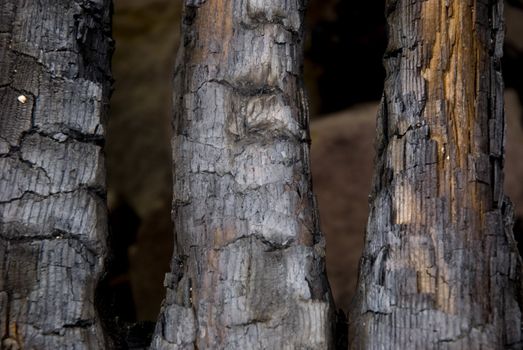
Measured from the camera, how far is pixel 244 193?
0.99 metres

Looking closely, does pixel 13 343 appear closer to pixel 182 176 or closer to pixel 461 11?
pixel 182 176

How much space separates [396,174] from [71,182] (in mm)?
406

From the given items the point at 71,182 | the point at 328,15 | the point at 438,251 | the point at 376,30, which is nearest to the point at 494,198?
the point at 438,251

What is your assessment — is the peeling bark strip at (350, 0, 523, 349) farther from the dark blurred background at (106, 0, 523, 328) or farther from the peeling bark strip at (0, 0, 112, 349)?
the dark blurred background at (106, 0, 523, 328)

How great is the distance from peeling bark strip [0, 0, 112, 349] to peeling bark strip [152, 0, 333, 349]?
0.36ft

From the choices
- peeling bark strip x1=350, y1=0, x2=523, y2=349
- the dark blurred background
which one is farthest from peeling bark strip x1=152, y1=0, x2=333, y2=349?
the dark blurred background

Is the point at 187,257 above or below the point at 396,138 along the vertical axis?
below

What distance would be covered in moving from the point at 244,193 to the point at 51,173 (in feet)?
0.79

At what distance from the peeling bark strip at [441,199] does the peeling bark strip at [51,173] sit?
0.35 metres

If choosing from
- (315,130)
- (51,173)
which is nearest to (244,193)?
(51,173)

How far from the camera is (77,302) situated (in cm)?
95

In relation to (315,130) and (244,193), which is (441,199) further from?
(315,130)

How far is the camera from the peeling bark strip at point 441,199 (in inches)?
36.7

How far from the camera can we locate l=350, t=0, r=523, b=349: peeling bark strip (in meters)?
0.93
